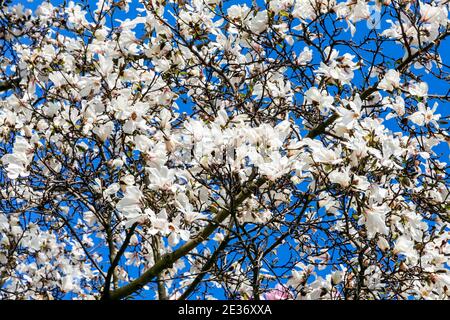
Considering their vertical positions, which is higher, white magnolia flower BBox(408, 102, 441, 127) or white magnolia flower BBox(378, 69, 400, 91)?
white magnolia flower BBox(378, 69, 400, 91)

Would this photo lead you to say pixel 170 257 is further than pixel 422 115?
Yes

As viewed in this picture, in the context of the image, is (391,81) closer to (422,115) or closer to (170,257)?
(422,115)

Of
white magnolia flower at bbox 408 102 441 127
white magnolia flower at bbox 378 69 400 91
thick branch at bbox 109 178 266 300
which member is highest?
white magnolia flower at bbox 378 69 400 91

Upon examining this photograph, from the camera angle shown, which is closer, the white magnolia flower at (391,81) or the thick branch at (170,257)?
the white magnolia flower at (391,81)

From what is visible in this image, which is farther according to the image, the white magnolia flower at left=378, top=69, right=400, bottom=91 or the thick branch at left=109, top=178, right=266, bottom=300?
the thick branch at left=109, top=178, right=266, bottom=300

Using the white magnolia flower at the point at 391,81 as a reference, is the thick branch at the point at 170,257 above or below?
below

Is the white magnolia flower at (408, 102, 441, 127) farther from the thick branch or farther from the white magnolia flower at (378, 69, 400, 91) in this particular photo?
the thick branch

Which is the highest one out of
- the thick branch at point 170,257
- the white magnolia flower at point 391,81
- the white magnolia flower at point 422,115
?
the white magnolia flower at point 391,81

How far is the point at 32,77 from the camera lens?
4.30m

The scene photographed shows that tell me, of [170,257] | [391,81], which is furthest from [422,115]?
[170,257]

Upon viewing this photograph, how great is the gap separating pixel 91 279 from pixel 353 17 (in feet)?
14.9

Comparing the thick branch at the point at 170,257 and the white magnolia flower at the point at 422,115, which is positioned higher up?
the white magnolia flower at the point at 422,115

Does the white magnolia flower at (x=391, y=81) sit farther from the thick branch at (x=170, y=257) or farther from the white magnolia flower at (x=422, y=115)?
the thick branch at (x=170, y=257)
